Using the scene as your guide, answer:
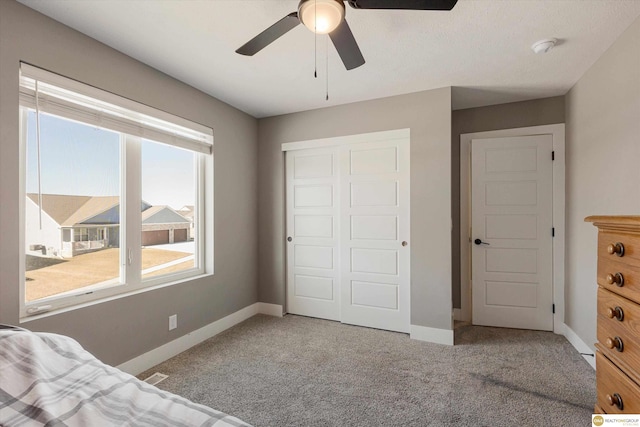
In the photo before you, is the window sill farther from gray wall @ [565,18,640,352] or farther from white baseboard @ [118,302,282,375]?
gray wall @ [565,18,640,352]

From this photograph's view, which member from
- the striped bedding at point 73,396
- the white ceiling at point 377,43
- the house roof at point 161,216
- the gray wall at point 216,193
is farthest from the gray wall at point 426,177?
the striped bedding at point 73,396

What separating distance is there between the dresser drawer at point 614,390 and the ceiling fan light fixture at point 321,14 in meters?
1.96

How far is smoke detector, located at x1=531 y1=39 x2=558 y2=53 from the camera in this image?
2.05m

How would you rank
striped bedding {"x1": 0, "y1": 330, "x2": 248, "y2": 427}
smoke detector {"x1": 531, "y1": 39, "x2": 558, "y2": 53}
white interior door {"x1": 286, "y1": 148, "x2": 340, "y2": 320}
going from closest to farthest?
1. striped bedding {"x1": 0, "y1": 330, "x2": 248, "y2": 427}
2. smoke detector {"x1": 531, "y1": 39, "x2": 558, "y2": 53}
3. white interior door {"x1": 286, "y1": 148, "x2": 340, "y2": 320}

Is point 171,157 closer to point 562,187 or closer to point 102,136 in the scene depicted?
point 102,136

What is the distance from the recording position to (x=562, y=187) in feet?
9.86

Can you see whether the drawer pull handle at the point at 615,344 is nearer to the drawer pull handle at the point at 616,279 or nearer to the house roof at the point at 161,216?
the drawer pull handle at the point at 616,279

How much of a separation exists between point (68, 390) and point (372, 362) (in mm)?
2101

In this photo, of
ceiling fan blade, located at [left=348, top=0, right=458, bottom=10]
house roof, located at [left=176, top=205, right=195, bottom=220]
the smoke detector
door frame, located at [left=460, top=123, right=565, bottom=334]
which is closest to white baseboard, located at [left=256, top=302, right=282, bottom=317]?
house roof, located at [left=176, top=205, right=195, bottom=220]

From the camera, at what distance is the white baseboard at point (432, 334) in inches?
111

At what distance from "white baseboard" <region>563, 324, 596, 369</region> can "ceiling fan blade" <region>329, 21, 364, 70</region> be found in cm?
297

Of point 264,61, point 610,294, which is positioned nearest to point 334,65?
point 264,61

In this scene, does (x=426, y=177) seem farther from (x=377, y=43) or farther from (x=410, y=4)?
(x=410, y=4)

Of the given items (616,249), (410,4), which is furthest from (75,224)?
(616,249)
